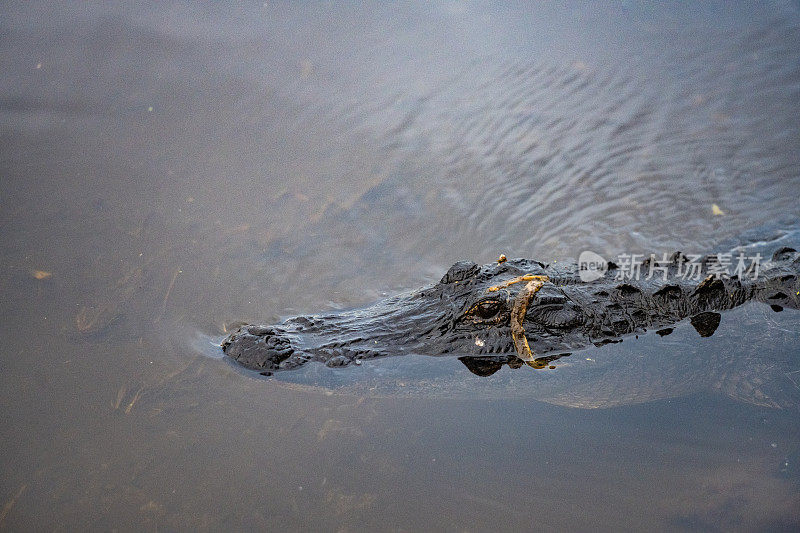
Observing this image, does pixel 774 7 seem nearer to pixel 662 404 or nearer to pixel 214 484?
pixel 662 404

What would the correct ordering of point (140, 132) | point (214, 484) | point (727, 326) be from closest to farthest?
1. point (214, 484)
2. point (727, 326)
3. point (140, 132)

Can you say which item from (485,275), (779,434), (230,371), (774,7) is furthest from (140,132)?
(774,7)

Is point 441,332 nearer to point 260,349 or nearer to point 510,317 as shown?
point 510,317

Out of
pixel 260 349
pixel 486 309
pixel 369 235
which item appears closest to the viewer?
pixel 486 309

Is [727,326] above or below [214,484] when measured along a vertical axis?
above

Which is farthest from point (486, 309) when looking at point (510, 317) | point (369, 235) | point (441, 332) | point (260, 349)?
point (369, 235)
